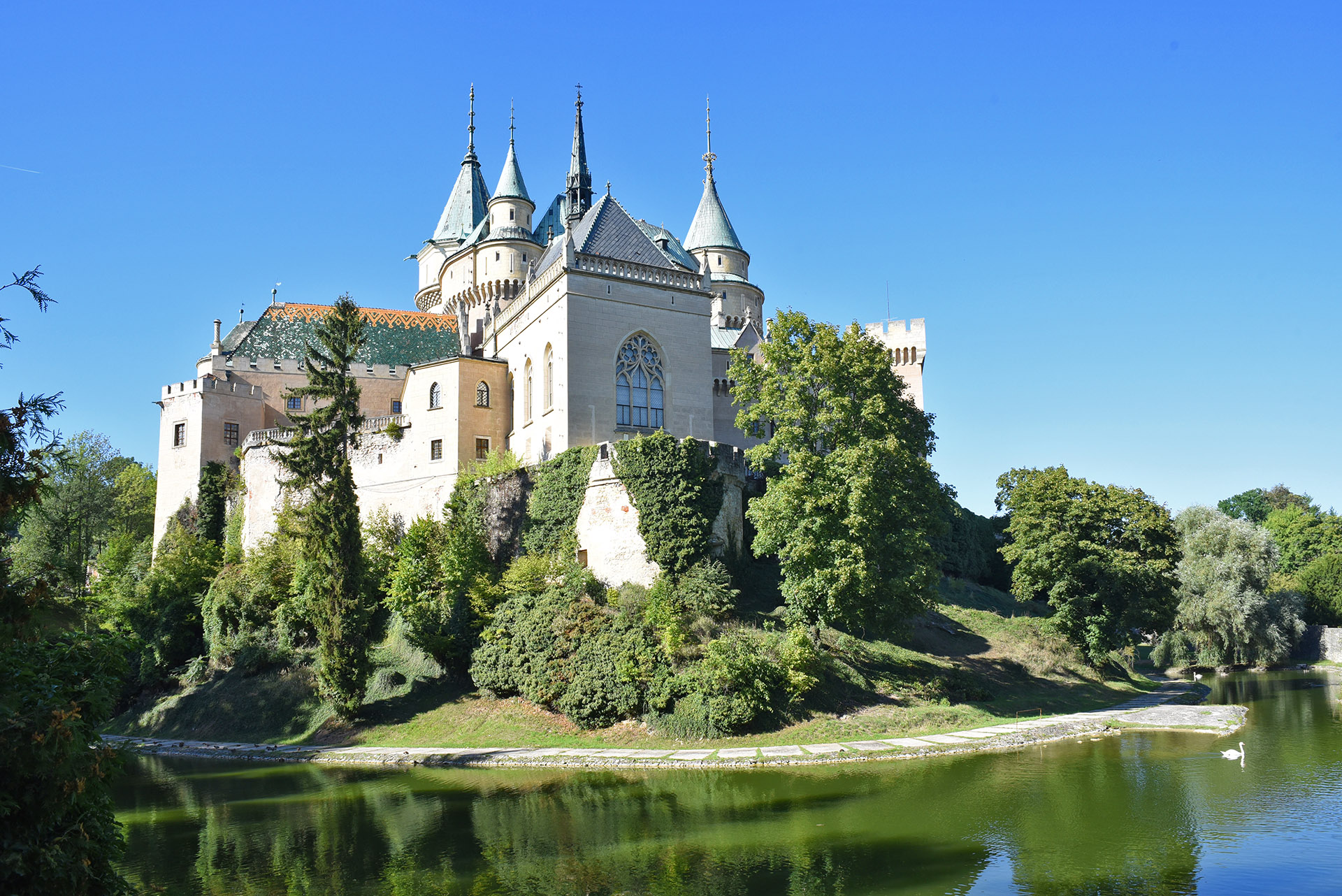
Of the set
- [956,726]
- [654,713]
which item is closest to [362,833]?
[654,713]

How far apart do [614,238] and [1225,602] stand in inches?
1379

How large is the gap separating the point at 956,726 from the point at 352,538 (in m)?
20.7

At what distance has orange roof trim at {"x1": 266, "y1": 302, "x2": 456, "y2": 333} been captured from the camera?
2101 inches

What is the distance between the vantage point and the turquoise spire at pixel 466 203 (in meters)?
62.9

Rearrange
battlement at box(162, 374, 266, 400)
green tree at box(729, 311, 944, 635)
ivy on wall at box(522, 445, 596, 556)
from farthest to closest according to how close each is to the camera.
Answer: battlement at box(162, 374, 266, 400) < ivy on wall at box(522, 445, 596, 556) < green tree at box(729, 311, 944, 635)

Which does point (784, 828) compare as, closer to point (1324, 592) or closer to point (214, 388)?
point (214, 388)

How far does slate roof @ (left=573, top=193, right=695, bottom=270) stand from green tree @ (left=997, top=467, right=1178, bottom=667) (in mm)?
18250

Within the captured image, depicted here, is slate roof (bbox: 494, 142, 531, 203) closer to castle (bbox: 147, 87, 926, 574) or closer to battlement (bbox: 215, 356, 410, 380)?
castle (bbox: 147, 87, 926, 574)

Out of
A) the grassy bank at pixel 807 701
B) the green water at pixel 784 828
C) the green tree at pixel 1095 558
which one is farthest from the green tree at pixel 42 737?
the green tree at pixel 1095 558

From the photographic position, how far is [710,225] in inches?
2562

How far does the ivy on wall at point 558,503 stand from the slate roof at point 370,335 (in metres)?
17.5

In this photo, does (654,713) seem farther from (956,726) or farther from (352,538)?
(352,538)

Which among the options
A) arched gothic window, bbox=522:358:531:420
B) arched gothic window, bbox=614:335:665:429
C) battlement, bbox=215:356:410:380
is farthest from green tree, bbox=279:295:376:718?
battlement, bbox=215:356:410:380

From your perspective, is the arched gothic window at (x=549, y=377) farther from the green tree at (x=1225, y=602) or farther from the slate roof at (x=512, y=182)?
the green tree at (x=1225, y=602)
